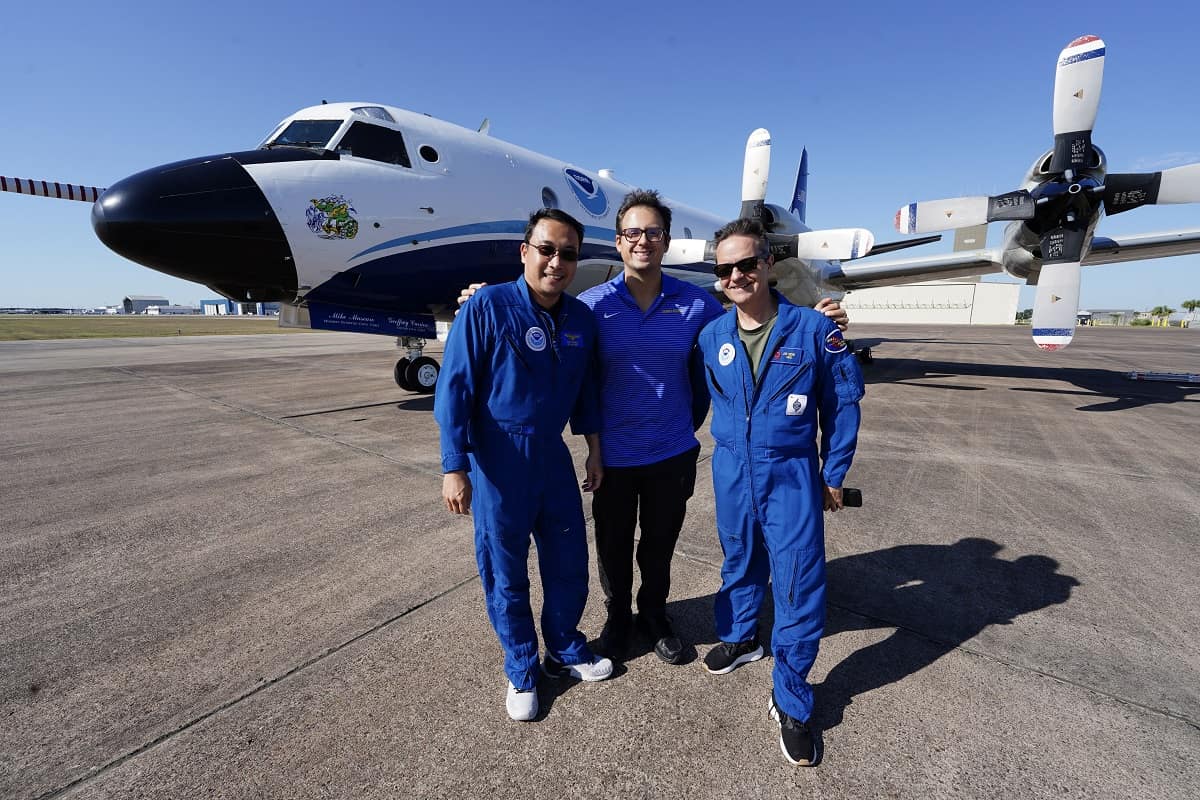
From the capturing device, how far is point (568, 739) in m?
1.95

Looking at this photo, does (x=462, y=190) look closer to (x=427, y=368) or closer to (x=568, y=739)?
(x=427, y=368)

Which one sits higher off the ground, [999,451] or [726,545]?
[726,545]

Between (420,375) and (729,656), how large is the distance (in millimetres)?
8337

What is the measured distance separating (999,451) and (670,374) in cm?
567

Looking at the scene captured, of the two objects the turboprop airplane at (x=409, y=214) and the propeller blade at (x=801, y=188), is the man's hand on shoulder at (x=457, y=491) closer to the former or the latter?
the turboprop airplane at (x=409, y=214)

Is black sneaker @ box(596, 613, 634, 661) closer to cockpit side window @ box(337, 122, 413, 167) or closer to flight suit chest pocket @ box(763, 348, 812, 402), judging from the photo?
flight suit chest pocket @ box(763, 348, 812, 402)

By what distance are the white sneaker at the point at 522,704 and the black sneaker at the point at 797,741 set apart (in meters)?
0.98

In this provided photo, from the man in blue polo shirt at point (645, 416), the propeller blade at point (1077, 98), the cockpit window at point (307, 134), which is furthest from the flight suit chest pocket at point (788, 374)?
the propeller blade at point (1077, 98)

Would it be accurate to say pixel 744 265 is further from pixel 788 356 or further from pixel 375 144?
pixel 375 144

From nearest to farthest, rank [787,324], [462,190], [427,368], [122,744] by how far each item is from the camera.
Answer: [122,744], [787,324], [462,190], [427,368]

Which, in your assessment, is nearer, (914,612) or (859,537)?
(914,612)

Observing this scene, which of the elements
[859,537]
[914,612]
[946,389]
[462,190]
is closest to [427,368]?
[462,190]

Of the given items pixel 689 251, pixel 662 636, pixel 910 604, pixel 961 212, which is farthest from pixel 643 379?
pixel 961 212

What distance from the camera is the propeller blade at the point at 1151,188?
792 cm
